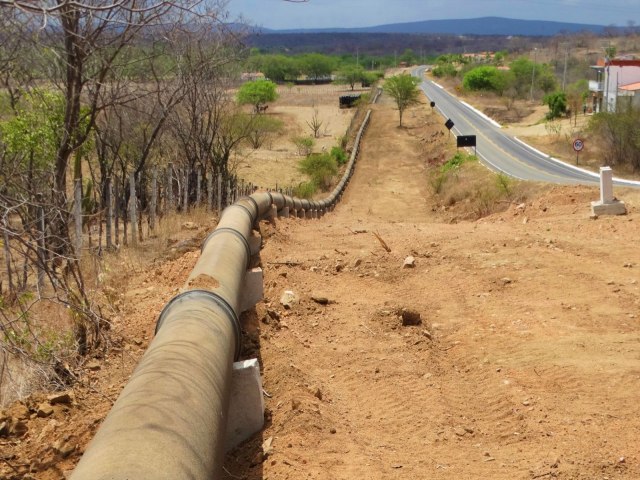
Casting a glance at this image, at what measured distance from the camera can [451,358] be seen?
7.83 metres

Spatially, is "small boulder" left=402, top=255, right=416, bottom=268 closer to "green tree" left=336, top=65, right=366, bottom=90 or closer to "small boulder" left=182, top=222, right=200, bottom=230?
"small boulder" left=182, top=222, right=200, bottom=230

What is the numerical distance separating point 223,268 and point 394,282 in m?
4.40

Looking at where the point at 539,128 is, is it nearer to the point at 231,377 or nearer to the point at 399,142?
the point at 399,142

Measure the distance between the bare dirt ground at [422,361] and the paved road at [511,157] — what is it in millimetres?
19719

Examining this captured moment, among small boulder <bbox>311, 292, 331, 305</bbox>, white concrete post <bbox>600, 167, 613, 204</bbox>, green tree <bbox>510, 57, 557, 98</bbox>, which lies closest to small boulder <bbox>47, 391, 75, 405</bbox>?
small boulder <bbox>311, 292, 331, 305</bbox>

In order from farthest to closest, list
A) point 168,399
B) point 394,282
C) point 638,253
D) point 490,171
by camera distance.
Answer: point 490,171 < point 638,253 < point 394,282 < point 168,399

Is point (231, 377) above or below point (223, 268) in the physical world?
below

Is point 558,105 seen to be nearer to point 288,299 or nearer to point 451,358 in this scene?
point 288,299

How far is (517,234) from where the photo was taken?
1382cm

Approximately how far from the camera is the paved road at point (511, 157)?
36631mm

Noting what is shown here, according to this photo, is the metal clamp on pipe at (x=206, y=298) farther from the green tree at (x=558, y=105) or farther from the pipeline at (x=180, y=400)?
the green tree at (x=558, y=105)

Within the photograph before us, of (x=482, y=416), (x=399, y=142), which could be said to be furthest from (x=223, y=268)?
(x=399, y=142)

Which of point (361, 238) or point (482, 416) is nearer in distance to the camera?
point (482, 416)

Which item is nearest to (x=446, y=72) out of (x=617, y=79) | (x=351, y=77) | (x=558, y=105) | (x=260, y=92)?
(x=351, y=77)
